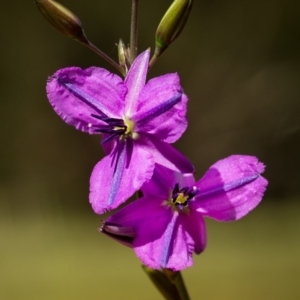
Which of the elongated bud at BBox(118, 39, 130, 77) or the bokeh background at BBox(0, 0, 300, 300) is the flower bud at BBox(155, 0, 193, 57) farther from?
the bokeh background at BBox(0, 0, 300, 300)

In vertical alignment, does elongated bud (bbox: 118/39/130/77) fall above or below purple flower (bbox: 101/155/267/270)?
above

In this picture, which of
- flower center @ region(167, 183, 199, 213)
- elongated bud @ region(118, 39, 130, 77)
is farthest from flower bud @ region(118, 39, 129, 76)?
flower center @ region(167, 183, 199, 213)

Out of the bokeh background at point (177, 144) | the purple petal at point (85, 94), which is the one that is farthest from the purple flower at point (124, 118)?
the bokeh background at point (177, 144)

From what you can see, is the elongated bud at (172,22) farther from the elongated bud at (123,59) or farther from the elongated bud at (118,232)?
the elongated bud at (118,232)

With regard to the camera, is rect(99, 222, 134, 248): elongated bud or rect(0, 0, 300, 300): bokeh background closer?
rect(99, 222, 134, 248): elongated bud

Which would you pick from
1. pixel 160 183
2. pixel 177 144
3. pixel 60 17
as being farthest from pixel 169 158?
pixel 177 144

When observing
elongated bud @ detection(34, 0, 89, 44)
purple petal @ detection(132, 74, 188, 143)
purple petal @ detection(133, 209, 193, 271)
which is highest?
elongated bud @ detection(34, 0, 89, 44)

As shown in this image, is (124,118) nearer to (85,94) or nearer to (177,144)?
(85,94)
